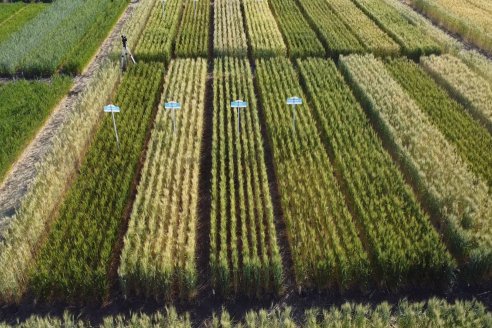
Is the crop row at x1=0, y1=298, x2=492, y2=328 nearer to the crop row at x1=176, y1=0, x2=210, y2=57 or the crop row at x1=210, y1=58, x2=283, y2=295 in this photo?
the crop row at x1=210, y1=58, x2=283, y2=295

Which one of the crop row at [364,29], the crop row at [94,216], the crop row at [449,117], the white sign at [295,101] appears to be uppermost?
the white sign at [295,101]

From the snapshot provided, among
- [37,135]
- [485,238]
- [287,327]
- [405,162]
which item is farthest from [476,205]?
[37,135]

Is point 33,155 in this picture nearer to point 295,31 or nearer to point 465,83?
point 295,31

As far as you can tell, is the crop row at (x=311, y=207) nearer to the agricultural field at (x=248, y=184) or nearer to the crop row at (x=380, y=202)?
the agricultural field at (x=248, y=184)

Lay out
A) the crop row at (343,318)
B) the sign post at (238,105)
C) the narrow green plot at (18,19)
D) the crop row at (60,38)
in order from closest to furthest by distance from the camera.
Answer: the crop row at (343,318)
the sign post at (238,105)
the crop row at (60,38)
the narrow green plot at (18,19)

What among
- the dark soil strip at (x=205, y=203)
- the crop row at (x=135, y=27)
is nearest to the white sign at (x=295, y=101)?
the dark soil strip at (x=205, y=203)
